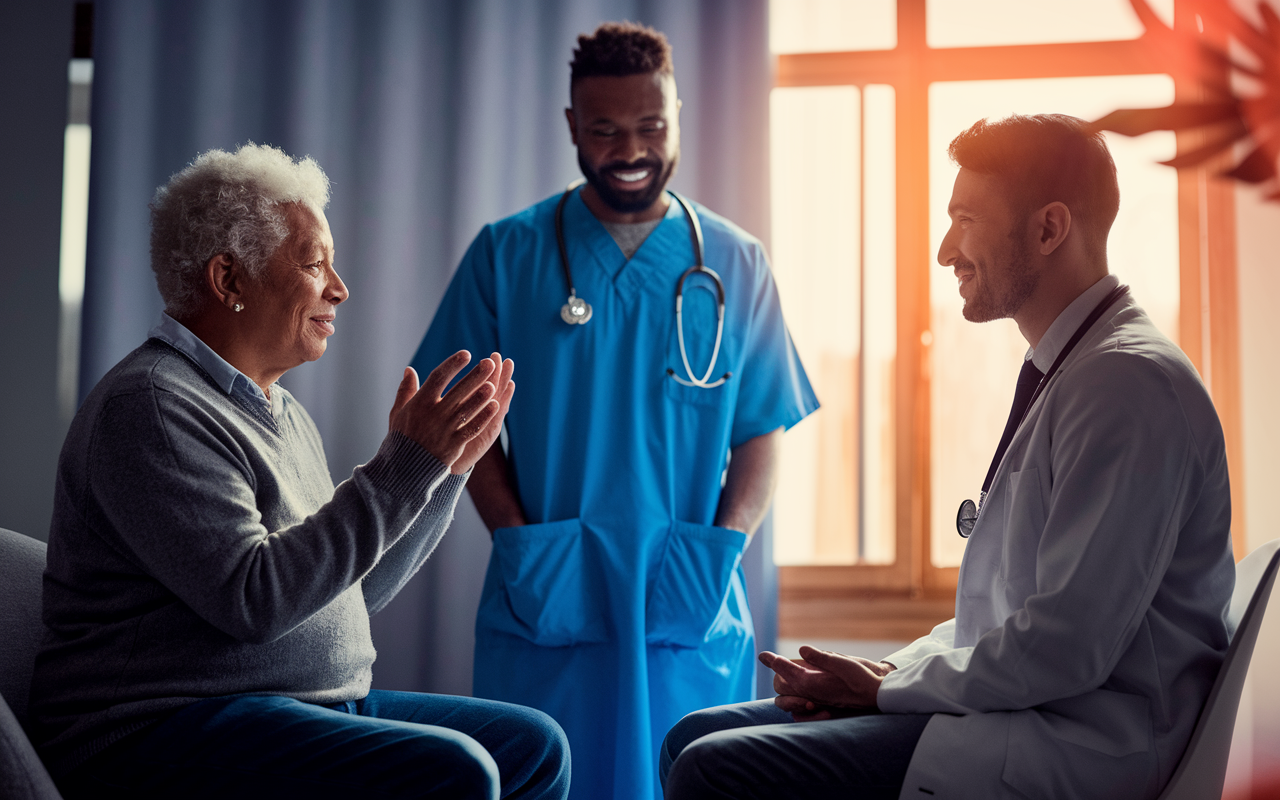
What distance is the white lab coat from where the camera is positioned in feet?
3.06

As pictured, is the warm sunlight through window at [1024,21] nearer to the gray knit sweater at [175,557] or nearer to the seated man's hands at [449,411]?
the seated man's hands at [449,411]

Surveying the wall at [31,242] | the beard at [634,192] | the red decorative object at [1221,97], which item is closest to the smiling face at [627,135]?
the beard at [634,192]

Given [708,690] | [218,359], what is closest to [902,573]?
[708,690]

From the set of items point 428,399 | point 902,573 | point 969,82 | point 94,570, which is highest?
point 969,82

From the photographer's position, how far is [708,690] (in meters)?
1.75

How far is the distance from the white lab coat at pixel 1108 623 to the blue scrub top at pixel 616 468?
769 mm

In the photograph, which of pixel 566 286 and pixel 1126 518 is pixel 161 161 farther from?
pixel 1126 518

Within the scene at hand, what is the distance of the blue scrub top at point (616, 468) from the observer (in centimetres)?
170

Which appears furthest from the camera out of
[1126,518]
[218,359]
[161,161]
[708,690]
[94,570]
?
[161,161]

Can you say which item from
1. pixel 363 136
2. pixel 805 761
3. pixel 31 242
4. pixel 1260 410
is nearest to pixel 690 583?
pixel 805 761

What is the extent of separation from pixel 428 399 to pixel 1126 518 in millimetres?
845

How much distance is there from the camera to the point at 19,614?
1.24 metres

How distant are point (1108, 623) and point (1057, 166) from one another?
614 mm

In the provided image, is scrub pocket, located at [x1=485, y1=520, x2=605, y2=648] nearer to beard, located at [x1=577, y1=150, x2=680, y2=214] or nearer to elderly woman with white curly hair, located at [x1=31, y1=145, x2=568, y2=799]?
elderly woman with white curly hair, located at [x1=31, y1=145, x2=568, y2=799]
